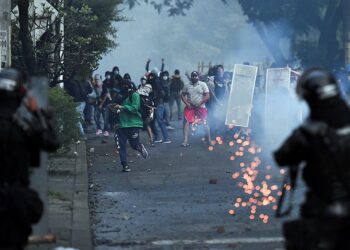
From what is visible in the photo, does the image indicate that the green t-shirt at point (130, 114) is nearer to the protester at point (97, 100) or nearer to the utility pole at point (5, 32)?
the utility pole at point (5, 32)

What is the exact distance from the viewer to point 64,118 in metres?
18.8

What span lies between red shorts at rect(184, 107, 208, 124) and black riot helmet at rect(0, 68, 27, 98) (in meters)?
16.7

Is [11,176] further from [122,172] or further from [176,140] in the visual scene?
[176,140]

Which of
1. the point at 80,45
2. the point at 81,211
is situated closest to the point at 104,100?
the point at 80,45

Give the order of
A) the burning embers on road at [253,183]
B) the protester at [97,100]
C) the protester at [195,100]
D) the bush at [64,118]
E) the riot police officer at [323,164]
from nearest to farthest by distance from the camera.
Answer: the riot police officer at [323,164] → the burning embers on road at [253,183] → the bush at [64,118] → the protester at [195,100] → the protester at [97,100]

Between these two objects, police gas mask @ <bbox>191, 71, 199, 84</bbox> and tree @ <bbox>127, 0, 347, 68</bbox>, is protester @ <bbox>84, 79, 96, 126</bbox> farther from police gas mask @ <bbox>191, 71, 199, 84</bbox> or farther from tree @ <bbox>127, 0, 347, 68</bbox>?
tree @ <bbox>127, 0, 347, 68</bbox>

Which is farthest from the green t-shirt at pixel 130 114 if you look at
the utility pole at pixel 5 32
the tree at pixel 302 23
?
the tree at pixel 302 23

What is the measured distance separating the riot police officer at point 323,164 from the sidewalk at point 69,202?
4186mm

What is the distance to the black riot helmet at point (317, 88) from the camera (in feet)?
22.5

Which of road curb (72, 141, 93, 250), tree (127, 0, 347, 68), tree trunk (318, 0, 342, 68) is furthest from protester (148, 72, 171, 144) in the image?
tree trunk (318, 0, 342, 68)

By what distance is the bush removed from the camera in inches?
726

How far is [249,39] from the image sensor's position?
91438mm

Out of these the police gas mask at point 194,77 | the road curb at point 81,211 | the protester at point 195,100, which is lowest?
the road curb at point 81,211

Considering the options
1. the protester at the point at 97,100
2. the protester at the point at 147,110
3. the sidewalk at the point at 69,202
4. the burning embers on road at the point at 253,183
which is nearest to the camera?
the sidewalk at the point at 69,202
